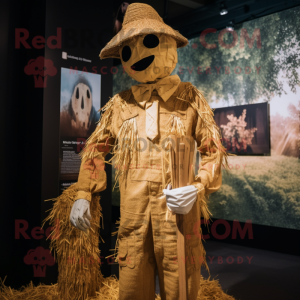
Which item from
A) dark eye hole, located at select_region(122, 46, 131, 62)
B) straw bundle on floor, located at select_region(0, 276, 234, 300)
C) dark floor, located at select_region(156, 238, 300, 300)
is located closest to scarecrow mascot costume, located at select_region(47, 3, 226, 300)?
dark eye hole, located at select_region(122, 46, 131, 62)

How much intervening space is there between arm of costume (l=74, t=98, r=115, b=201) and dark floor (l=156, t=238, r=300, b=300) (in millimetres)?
1734

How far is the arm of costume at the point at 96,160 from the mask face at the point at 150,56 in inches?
10.5

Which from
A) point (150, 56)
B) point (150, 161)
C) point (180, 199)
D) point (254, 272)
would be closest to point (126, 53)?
point (150, 56)

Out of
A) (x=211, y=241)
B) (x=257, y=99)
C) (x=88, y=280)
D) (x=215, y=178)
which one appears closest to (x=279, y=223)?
(x=211, y=241)

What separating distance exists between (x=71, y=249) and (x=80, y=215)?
89cm

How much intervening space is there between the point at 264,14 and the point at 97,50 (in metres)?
2.48

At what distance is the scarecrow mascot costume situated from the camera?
5.23 ft

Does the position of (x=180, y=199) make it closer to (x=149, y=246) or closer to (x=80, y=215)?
(x=149, y=246)

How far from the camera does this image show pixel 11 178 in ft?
9.53

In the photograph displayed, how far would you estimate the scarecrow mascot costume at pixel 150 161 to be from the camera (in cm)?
159

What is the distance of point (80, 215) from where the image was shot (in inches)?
66.4

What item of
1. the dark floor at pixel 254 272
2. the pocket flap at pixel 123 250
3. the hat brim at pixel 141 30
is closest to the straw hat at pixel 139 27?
the hat brim at pixel 141 30

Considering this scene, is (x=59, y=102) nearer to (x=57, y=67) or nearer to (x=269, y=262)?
(x=57, y=67)

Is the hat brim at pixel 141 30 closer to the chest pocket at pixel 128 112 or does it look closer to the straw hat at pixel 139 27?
the straw hat at pixel 139 27
